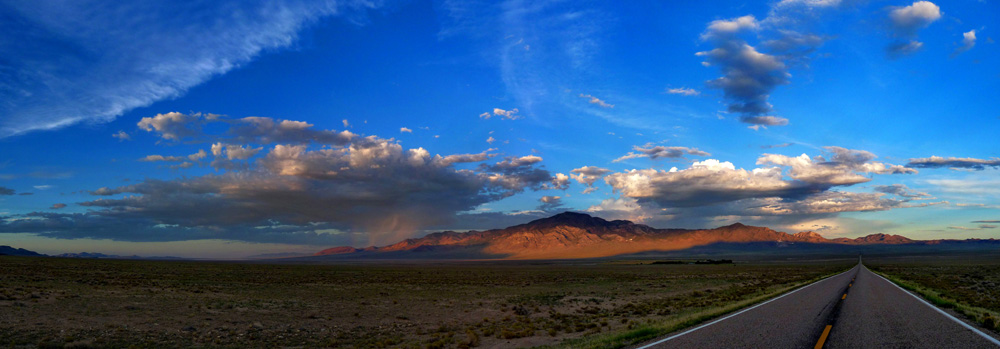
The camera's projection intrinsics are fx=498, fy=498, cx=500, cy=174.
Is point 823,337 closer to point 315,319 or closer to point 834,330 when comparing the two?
point 834,330

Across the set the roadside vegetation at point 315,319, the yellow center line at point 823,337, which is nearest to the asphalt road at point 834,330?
the yellow center line at point 823,337

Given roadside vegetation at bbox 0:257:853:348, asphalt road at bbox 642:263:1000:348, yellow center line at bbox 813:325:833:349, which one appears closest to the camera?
yellow center line at bbox 813:325:833:349

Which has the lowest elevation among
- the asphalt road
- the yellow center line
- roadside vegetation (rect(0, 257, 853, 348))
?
roadside vegetation (rect(0, 257, 853, 348))

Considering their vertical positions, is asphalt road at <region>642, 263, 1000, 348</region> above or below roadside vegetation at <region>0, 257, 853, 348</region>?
above

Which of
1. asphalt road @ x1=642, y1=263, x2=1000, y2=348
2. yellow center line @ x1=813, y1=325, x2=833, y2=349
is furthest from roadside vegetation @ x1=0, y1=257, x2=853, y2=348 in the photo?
yellow center line @ x1=813, y1=325, x2=833, y2=349

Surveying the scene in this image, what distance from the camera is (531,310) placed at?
26.6m

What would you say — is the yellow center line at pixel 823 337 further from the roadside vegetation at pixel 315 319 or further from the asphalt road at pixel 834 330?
the roadside vegetation at pixel 315 319

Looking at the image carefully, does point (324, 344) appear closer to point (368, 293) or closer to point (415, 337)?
point (415, 337)

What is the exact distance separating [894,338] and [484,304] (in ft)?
70.9

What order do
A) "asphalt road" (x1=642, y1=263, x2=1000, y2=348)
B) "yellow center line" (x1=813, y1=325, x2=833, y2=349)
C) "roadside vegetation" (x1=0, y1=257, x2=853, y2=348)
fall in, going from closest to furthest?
"yellow center line" (x1=813, y1=325, x2=833, y2=349) < "asphalt road" (x1=642, y1=263, x2=1000, y2=348) < "roadside vegetation" (x1=0, y1=257, x2=853, y2=348)

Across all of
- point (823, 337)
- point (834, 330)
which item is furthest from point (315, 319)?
point (834, 330)

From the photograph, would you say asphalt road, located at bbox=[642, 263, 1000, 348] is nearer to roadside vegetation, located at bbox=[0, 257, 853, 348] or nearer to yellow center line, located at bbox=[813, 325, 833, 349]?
yellow center line, located at bbox=[813, 325, 833, 349]

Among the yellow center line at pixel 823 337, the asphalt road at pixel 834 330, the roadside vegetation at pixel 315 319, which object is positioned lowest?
the roadside vegetation at pixel 315 319

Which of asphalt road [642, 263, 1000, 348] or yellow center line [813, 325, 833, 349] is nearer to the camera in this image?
yellow center line [813, 325, 833, 349]
